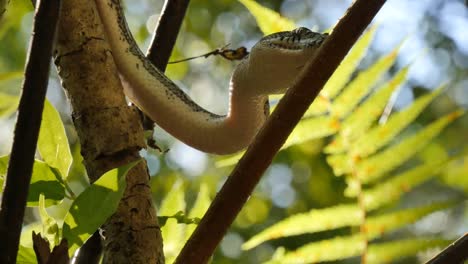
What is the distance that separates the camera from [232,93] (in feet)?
5.01

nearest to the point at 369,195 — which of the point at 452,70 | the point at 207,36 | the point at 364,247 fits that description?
the point at 364,247

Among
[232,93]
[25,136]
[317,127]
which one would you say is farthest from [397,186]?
[25,136]

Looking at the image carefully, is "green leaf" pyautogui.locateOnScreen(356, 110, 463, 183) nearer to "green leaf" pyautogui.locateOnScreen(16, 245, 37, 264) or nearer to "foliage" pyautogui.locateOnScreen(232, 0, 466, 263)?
"foliage" pyautogui.locateOnScreen(232, 0, 466, 263)

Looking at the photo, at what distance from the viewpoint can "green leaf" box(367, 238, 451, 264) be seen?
1.09 metres

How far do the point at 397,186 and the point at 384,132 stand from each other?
0.28ft

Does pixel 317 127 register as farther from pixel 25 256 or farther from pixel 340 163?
pixel 25 256

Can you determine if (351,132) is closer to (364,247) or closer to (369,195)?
(369,195)

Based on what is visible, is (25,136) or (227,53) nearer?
(25,136)

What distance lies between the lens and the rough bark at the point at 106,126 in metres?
0.80

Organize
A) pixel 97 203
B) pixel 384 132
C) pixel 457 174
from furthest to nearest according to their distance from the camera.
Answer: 1. pixel 457 174
2. pixel 384 132
3. pixel 97 203

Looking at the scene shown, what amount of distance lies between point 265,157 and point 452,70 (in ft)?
11.9

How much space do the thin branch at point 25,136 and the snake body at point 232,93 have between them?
2.24 ft

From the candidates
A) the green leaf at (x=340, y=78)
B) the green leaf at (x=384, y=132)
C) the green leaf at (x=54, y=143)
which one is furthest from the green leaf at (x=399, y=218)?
the green leaf at (x=54, y=143)

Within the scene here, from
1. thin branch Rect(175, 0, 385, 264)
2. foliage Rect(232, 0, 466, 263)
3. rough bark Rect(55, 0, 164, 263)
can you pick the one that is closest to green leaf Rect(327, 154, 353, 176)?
foliage Rect(232, 0, 466, 263)
